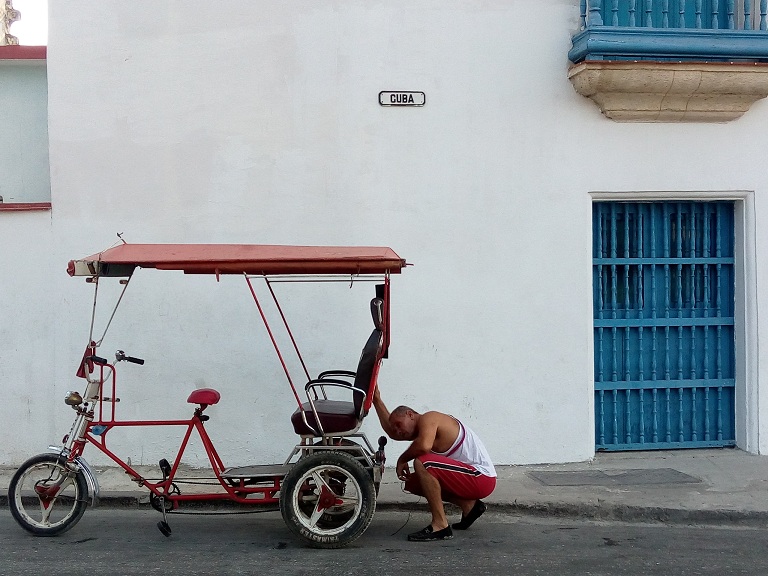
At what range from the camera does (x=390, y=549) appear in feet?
18.9

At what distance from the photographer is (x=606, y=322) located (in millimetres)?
8109

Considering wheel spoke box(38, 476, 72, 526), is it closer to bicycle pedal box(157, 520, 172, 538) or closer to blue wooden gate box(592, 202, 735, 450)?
bicycle pedal box(157, 520, 172, 538)

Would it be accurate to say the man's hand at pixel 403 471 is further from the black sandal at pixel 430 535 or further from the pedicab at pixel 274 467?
the black sandal at pixel 430 535

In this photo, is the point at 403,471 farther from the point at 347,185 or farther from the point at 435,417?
the point at 347,185

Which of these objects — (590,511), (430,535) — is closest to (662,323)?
(590,511)

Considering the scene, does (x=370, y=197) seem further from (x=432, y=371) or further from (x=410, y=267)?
(x=432, y=371)

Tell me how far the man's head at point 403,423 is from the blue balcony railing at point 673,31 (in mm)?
3476

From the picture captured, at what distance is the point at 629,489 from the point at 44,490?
171 inches

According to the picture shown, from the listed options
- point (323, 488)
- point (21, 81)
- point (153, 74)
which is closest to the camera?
point (323, 488)

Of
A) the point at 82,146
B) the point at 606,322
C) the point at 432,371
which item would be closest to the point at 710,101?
the point at 606,322

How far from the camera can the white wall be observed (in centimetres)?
770

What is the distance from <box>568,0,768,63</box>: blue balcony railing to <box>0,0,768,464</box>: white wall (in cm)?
36

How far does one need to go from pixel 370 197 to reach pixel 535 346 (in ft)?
6.39

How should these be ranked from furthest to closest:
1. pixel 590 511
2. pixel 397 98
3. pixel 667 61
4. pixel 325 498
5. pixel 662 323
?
pixel 662 323 → pixel 397 98 → pixel 667 61 → pixel 590 511 → pixel 325 498
